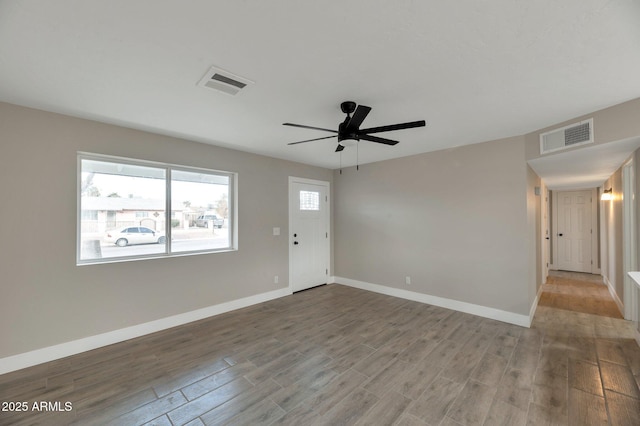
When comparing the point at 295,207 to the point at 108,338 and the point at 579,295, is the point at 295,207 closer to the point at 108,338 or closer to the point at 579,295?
the point at 108,338

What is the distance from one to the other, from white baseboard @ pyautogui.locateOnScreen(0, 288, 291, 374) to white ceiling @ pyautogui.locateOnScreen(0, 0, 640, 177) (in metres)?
2.50

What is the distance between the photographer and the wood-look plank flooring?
Answer: 6.23 ft

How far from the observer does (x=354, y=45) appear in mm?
1713

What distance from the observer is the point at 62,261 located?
275 centimetres

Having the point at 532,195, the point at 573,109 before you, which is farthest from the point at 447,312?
the point at 573,109

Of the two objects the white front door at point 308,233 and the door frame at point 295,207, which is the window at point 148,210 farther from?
the white front door at point 308,233

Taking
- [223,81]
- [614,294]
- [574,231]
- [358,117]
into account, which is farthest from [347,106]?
[574,231]

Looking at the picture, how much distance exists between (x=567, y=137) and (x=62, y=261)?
5.81 meters

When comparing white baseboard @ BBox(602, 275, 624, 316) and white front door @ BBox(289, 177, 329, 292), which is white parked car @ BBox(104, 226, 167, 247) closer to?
white front door @ BBox(289, 177, 329, 292)

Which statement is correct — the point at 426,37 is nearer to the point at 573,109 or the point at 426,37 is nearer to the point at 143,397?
the point at 573,109

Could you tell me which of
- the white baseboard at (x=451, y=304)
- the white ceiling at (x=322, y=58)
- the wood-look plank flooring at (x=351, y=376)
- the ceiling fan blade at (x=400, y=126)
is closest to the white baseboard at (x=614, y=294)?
the wood-look plank flooring at (x=351, y=376)

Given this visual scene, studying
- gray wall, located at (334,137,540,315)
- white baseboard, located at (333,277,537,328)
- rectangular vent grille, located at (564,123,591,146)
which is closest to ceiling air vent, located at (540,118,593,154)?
rectangular vent grille, located at (564,123,591,146)

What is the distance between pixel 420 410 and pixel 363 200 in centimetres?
378

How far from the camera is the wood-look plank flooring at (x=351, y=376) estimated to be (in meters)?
1.90
